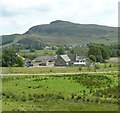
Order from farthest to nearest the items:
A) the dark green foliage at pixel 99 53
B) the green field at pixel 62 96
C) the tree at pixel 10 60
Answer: the dark green foliage at pixel 99 53 < the tree at pixel 10 60 < the green field at pixel 62 96

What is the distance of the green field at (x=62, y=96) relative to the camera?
107 ft

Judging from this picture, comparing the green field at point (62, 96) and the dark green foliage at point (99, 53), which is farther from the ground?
the dark green foliage at point (99, 53)

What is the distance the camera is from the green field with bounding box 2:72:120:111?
32.6m

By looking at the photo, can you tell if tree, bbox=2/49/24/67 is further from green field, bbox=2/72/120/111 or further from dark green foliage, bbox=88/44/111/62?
green field, bbox=2/72/120/111

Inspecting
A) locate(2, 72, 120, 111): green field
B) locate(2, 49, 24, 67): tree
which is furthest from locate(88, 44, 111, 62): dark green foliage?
locate(2, 72, 120, 111): green field

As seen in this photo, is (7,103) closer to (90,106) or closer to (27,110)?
(27,110)

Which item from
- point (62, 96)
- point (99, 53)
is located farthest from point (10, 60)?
point (62, 96)

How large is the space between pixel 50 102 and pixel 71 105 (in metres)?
2.94

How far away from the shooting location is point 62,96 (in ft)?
130

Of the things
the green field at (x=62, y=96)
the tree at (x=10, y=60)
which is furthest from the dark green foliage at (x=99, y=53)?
the green field at (x=62, y=96)

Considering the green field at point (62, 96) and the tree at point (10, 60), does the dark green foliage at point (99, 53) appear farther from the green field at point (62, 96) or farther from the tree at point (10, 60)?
the green field at point (62, 96)

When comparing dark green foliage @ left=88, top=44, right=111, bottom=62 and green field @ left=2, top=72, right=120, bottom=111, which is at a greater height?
dark green foliage @ left=88, top=44, right=111, bottom=62

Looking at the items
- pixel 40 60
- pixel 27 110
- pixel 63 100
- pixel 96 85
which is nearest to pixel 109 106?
pixel 63 100

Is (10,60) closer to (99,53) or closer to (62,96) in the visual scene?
(99,53)
